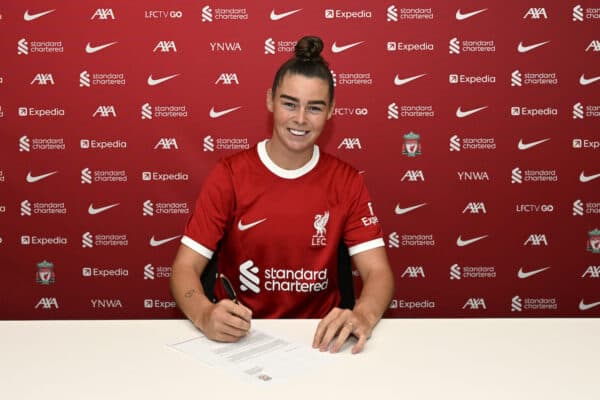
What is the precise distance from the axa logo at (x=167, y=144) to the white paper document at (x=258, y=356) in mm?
1451

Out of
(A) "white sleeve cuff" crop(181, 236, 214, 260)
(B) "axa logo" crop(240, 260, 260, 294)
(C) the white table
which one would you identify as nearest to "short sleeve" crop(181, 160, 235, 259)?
(A) "white sleeve cuff" crop(181, 236, 214, 260)

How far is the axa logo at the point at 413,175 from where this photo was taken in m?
2.58

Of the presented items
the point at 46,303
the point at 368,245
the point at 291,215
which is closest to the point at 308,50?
the point at 291,215

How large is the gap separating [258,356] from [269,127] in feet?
5.18

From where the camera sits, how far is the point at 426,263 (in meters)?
2.64

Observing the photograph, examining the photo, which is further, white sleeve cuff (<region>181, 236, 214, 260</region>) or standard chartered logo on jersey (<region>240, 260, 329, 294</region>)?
standard chartered logo on jersey (<region>240, 260, 329, 294</region>)

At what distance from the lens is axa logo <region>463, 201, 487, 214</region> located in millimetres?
2604

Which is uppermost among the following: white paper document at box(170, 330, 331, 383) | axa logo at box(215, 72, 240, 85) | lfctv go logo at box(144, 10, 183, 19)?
lfctv go logo at box(144, 10, 183, 19)

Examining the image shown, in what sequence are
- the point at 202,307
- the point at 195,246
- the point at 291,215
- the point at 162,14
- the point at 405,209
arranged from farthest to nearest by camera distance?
the point at 405,209, the point at 162,14, the point at 291,215, the point at 195,246, the point at 202,307

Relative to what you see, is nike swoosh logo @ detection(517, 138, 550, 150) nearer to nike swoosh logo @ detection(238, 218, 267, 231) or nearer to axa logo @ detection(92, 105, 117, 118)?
nike swoosh logo @ detection(238, 218, 267, 231)

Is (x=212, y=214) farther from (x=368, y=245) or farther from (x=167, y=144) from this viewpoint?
(x=167, y=144)

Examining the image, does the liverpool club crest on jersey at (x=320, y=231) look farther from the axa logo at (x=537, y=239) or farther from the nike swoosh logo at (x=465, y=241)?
the axa logo at (x=537, y=239)

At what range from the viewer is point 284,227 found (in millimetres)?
1783

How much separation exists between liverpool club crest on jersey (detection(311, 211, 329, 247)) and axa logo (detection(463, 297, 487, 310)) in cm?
120
